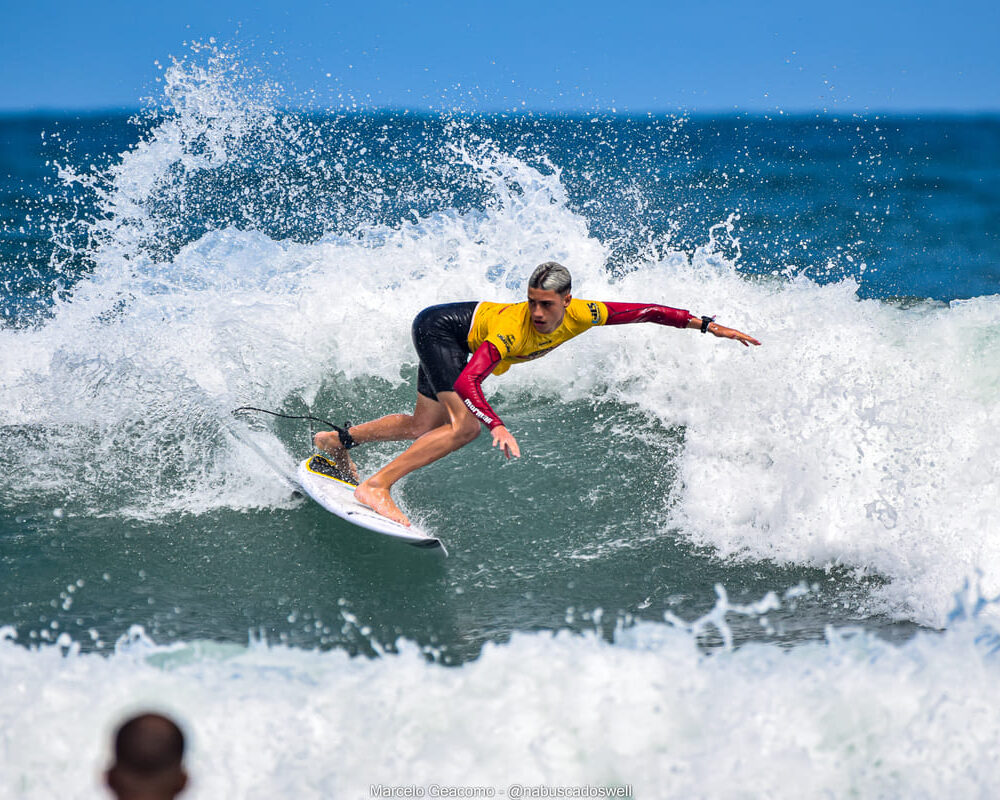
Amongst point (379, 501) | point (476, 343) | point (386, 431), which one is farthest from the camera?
point (386, 431)

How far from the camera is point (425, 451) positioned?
5.39m

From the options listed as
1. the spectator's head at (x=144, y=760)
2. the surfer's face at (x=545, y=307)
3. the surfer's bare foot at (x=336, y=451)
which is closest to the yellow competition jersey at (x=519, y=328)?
the surfer's face at (x=545, y=307)

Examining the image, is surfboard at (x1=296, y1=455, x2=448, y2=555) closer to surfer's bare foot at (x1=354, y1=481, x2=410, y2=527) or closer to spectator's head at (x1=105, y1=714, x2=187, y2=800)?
surfer's bare foot at (x1=354, y1=481, x2=410, y2=527)

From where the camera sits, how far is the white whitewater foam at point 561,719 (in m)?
3.39

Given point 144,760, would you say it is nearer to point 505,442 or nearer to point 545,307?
point 505,442

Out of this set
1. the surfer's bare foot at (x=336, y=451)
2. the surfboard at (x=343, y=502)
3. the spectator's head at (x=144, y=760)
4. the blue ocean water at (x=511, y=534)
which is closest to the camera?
the spectator's head at (x=144, y=760)

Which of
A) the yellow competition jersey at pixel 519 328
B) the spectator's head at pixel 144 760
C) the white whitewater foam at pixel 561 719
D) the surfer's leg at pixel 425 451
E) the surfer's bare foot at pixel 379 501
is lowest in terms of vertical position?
the white whitewater foam at pixel 561 719

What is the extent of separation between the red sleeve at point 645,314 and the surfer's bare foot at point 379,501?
1.59m

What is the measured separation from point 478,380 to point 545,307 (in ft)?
1.66

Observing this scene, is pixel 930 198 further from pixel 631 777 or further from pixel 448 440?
pixel 631 777

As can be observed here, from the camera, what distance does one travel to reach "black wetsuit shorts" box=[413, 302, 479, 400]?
5.32m

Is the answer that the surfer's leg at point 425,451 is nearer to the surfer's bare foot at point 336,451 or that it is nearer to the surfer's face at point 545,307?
the surfer's bare foot at point 336,451

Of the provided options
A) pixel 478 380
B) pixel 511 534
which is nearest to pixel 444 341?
pixel 478 380

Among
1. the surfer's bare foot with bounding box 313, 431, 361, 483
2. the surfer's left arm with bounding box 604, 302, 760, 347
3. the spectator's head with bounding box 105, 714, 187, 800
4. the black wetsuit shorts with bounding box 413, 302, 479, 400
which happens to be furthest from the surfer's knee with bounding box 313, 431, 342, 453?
the spectator's head with bounding box 105, 714, 187, 800
